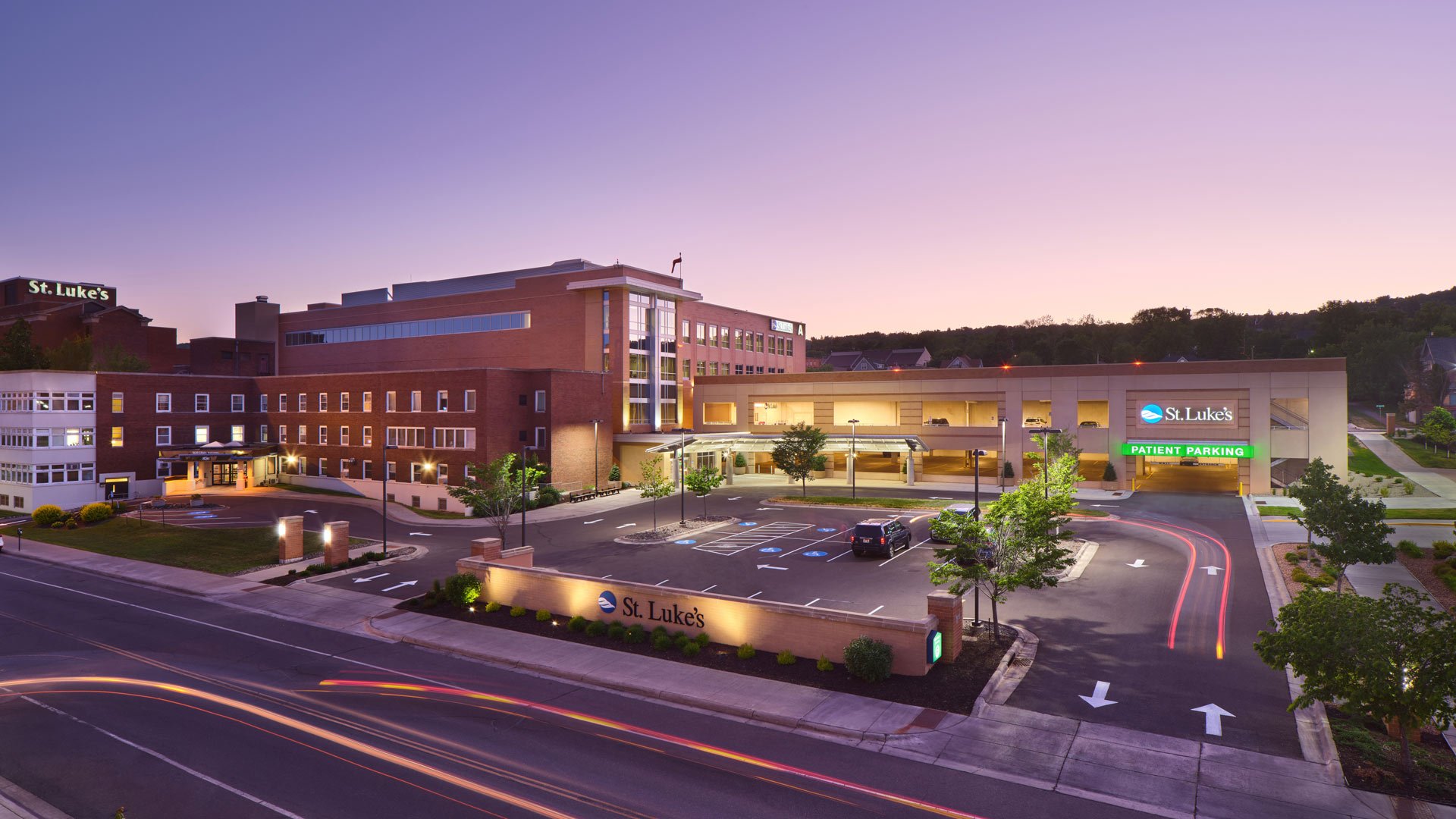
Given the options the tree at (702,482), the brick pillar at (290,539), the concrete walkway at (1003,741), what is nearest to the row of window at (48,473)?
the brick pillar at (290,539)

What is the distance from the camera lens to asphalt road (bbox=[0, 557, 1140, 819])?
13961mm

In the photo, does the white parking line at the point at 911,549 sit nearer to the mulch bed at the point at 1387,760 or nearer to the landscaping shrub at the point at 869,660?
the landscaping shrub at the point at 869,660

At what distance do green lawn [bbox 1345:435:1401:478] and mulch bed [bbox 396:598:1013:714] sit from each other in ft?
195

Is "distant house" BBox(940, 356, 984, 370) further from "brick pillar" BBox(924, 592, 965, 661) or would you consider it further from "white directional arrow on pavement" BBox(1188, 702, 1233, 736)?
"white directional arrow on pavement" BBox(1188, 702, 1233, 736)

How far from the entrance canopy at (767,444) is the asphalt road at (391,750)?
4058cm

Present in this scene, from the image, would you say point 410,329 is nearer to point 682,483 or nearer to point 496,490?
point 682,483

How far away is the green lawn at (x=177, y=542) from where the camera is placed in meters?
37.9

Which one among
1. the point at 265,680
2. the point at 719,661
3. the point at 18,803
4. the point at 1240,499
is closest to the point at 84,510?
the point at 265,680

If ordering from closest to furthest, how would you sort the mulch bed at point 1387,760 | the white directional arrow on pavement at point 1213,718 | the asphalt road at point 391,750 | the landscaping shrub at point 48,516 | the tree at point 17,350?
1. the mulch bed at point 1387,760
2. the asphalt road at point 391,750
3. the white directional arrow on pavement at point 1213,718
4. the landscaping shrub at point 48,516
5. the tree at point 17,350

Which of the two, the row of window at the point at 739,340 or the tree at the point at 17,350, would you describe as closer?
the tree at the point at 17,350

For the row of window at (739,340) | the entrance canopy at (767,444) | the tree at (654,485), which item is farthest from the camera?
the row of window at (739,340)

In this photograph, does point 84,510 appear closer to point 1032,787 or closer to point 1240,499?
point 1032,787

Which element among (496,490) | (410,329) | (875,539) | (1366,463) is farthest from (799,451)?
(1366,463)

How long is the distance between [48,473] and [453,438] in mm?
A: 31053
